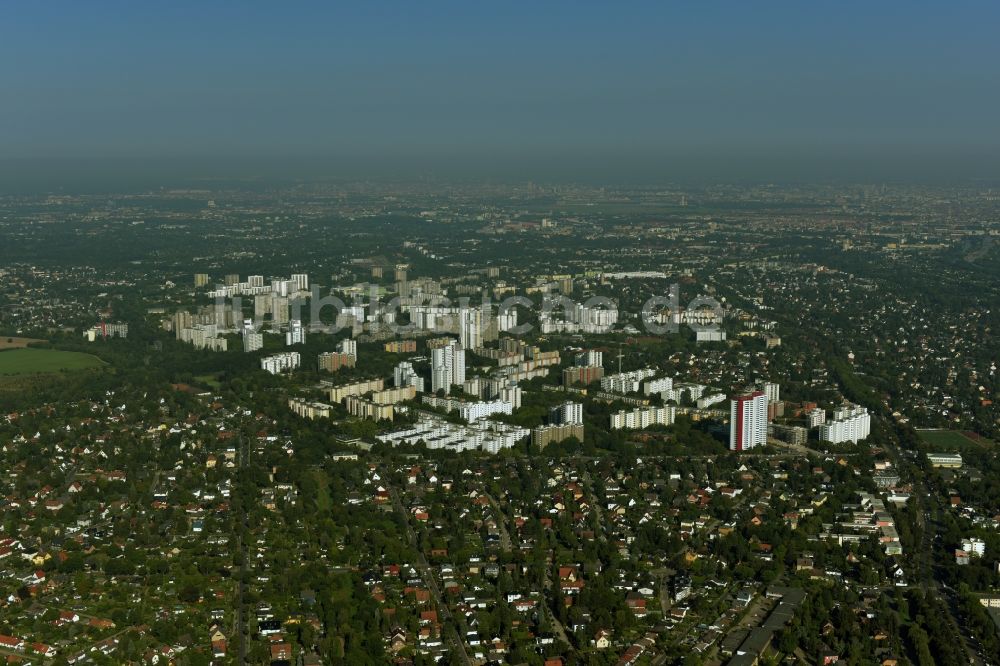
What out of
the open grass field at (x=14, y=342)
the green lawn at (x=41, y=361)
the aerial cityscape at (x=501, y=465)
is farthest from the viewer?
the open grass field at (x=14, y=342)

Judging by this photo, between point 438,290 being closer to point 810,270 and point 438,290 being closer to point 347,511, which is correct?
point 810,270

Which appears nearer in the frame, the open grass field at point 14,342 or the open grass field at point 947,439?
the open grass field at point 947,439

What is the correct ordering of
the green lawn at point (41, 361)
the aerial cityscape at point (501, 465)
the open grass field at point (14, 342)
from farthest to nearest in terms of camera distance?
the open grass field at point (14, 342)
the green lawn at point (41, 361)
the aerial cityscape at point (501, 465)

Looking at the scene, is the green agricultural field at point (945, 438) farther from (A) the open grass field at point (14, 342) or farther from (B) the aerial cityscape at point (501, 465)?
(A) the open grass field at point (14, 342)

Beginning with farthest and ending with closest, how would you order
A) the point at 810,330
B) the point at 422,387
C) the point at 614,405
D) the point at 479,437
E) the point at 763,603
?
1. the point at 810,330
2. the point at 422,387
3. the point at 614,405
4. the point at 479,437
5. the point at 763,603

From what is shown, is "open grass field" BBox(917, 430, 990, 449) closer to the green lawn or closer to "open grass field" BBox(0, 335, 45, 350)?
the green lawn

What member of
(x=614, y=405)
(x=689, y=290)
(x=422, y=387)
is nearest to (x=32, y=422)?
(x=422, y=387)

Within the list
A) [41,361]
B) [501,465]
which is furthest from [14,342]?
→ [501,465]

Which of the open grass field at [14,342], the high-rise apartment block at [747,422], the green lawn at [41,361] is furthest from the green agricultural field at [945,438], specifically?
the open grass field at [14,342]
